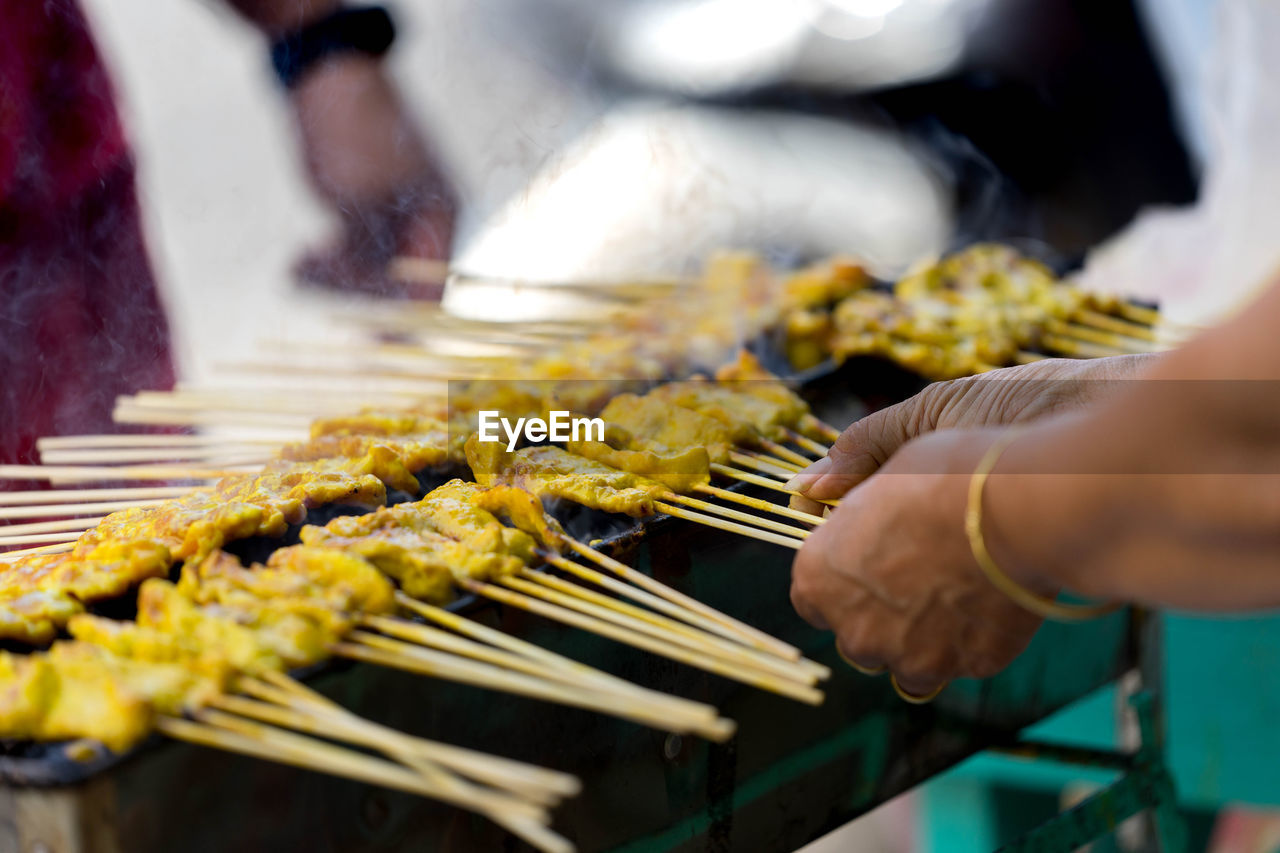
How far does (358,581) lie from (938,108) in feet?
19.1

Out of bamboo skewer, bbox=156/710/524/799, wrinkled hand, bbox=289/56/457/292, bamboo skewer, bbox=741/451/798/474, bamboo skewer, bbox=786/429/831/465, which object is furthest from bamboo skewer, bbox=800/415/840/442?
wrinkled hand, bbox=289/56/457/292

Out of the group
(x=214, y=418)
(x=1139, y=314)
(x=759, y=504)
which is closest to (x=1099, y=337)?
(x=1139, y=314)

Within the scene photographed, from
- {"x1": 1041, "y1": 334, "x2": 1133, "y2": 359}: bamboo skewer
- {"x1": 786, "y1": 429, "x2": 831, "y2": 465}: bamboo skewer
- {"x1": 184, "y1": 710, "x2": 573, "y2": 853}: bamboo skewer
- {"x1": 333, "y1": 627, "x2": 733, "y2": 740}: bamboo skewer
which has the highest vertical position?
{"x1": 1041, "y1": 334, "x2": 1133, "y2": 359}: bamboo skewer

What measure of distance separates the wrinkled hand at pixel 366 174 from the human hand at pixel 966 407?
2.36 metres

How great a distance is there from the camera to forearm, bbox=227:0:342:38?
358cm

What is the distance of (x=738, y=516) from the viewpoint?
179cm

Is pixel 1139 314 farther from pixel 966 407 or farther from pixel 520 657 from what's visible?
pixel 520 657

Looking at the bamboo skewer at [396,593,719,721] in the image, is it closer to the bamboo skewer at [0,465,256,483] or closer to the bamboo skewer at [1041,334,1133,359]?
the bamboo skewer at [0,465,256,483]

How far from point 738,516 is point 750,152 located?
5.05m

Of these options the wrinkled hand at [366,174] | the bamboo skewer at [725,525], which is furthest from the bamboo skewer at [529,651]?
the wrinkled hand at [366,174]

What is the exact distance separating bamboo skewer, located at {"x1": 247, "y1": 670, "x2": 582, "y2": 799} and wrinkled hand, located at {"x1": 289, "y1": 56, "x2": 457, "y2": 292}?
8.10 ft

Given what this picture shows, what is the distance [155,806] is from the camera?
130cm

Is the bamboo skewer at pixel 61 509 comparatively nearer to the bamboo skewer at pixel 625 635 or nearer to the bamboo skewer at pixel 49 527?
the bamboo skewer at pixel 49 527

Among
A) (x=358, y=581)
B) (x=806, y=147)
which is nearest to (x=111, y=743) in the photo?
(x=358, y=581)
